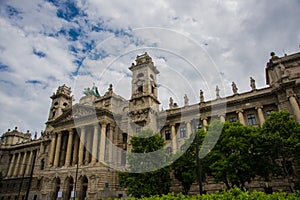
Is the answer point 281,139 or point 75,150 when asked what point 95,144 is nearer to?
point 75,150

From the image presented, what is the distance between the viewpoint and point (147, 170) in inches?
1128

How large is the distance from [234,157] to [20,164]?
66.6 meters

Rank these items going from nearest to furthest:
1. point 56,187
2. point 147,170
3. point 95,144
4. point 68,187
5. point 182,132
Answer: point 147,170
point 182,132
point 68,187
point 95,144
point 56,187

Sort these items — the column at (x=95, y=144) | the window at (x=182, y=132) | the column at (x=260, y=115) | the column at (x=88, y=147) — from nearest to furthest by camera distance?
the column at (x=260, y=115) < the window at (x=182, y=132) < the column at (x=95, y=144) < the column at (x=88, y=147)

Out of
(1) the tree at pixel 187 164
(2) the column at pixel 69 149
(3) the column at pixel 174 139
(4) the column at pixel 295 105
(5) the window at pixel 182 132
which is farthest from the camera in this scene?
(2) the column at pixel 69 149

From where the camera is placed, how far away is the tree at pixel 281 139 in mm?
25000

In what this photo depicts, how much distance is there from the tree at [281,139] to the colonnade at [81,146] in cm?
2830

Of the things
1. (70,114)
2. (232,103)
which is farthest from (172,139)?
(70,114)

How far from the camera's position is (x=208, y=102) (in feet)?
138

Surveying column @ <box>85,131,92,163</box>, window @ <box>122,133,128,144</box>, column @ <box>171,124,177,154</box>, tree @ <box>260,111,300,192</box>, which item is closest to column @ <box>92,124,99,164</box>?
column @ <box>85,131,92,163</box>

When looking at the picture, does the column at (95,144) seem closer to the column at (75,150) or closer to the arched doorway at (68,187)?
the arched doorway at (68,187)

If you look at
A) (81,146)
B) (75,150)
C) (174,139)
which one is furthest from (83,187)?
(174,139)

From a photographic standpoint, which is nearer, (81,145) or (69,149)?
(81,145)

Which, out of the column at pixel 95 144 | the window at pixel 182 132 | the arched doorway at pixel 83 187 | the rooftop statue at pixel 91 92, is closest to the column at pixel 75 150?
the arched doorway at pixel 83 187
